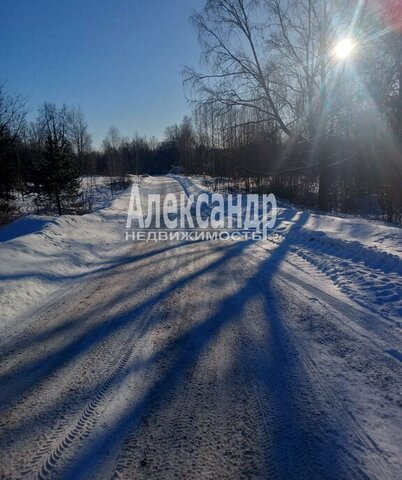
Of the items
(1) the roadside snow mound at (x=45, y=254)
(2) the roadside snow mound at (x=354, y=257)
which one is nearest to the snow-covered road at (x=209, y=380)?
(2) the roadside snow mound at (x=354, y=257)

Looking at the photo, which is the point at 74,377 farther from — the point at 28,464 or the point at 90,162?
the point at 90,162

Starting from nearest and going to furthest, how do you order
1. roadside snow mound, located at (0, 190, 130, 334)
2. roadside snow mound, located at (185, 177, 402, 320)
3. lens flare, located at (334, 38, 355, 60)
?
roadside snow mound, located at (185, 177, 402, 320) → roadside snow mound, located at (0, 190, 130, 334) → lens flare, located at (334, 38, 355, 60)

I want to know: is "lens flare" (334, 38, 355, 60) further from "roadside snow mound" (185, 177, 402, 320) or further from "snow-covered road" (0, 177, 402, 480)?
"snow-covered road" (0, 177, 402, 480)

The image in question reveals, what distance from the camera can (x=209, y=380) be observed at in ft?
10.1

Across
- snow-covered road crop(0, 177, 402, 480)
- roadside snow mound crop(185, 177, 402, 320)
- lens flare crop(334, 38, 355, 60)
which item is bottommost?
snow-covered road crop(0, 177, 402, 480)

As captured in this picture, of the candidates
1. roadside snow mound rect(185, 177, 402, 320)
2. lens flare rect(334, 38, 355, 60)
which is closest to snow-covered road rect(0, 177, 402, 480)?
roadside snow mound rect(185, 177, 402, 320)

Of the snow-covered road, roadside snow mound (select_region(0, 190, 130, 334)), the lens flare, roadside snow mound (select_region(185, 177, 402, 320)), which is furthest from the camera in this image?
the lens flare

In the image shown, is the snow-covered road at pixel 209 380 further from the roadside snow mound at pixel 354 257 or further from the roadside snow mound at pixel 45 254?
the roadside snow mound at pixel 45 254

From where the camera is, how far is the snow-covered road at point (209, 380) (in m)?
2.23

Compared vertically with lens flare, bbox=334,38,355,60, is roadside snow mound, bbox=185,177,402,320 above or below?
below

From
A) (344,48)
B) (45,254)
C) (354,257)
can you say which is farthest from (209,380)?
(344,48)

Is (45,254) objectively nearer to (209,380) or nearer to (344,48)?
(209,380)

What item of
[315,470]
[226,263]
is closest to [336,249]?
[226,263]

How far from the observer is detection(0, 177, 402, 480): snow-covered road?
2229 millimetres
